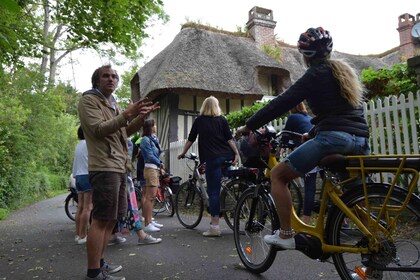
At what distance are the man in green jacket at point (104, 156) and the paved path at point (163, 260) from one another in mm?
587

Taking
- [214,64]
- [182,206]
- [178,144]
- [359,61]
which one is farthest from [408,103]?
[359,61]

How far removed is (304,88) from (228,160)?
276 centimetres

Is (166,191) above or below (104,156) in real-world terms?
below

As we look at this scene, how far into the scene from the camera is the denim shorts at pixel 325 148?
2.47 metres

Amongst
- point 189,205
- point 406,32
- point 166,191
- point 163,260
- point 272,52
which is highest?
point 406,32

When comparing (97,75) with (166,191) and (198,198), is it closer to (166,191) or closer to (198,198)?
(198,198)

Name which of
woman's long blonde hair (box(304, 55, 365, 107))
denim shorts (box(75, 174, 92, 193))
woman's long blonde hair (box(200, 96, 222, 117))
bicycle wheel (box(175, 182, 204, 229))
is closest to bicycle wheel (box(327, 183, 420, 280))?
woman's long blonde hair (box(304, 55, 365, 107))

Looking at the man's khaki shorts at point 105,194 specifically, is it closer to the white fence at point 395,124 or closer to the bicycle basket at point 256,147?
the bicycle basket at point 256,147

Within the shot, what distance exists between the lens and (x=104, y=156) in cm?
302

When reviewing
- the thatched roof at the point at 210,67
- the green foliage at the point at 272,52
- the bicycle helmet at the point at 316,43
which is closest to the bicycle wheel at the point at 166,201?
the thatched roof at the point at 210,67

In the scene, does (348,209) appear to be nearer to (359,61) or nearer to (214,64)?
(214,64)

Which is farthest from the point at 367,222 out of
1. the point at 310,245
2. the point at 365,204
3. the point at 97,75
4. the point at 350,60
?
the point at 350,60

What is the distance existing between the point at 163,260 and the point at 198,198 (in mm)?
2116

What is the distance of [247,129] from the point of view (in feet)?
9.55
